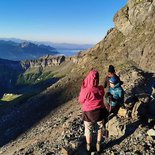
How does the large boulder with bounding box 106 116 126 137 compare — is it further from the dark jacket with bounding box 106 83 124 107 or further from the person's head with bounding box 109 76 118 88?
the person's head with bounding box 109 76 118 88

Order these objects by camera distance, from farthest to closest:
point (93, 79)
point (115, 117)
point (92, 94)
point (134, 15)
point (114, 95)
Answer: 1. point (134, 15)
2. point (115, 117)
3. point (114, 95)
4. point (92, 94)
5. point (93, 79)

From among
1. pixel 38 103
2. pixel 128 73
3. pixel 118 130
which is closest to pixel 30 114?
pixel 38 103

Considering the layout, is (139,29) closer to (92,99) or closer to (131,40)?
(131,40)

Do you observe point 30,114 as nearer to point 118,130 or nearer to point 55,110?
point 55,110

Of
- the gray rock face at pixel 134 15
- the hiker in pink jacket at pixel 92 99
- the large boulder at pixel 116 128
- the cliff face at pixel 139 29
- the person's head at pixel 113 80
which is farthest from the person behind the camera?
the gray rock face at pixel 134 15

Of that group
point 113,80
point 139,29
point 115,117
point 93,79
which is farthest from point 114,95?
point 139,29

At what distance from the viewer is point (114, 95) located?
20.1 meters

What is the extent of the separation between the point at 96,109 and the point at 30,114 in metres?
51.7

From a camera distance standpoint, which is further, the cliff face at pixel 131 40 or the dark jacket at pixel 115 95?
the cliff face at pixel 131 40

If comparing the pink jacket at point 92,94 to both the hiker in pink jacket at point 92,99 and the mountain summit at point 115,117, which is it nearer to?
the hiker in pink jacket at point 92,99

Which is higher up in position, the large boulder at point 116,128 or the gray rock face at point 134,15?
the gray rock face at point 134,15

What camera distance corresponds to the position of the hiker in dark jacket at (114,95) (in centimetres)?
1972

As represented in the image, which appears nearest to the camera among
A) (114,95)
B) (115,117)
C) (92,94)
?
(92,94)

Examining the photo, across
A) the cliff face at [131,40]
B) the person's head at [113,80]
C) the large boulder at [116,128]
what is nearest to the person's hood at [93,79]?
the person's head at [113,80]
